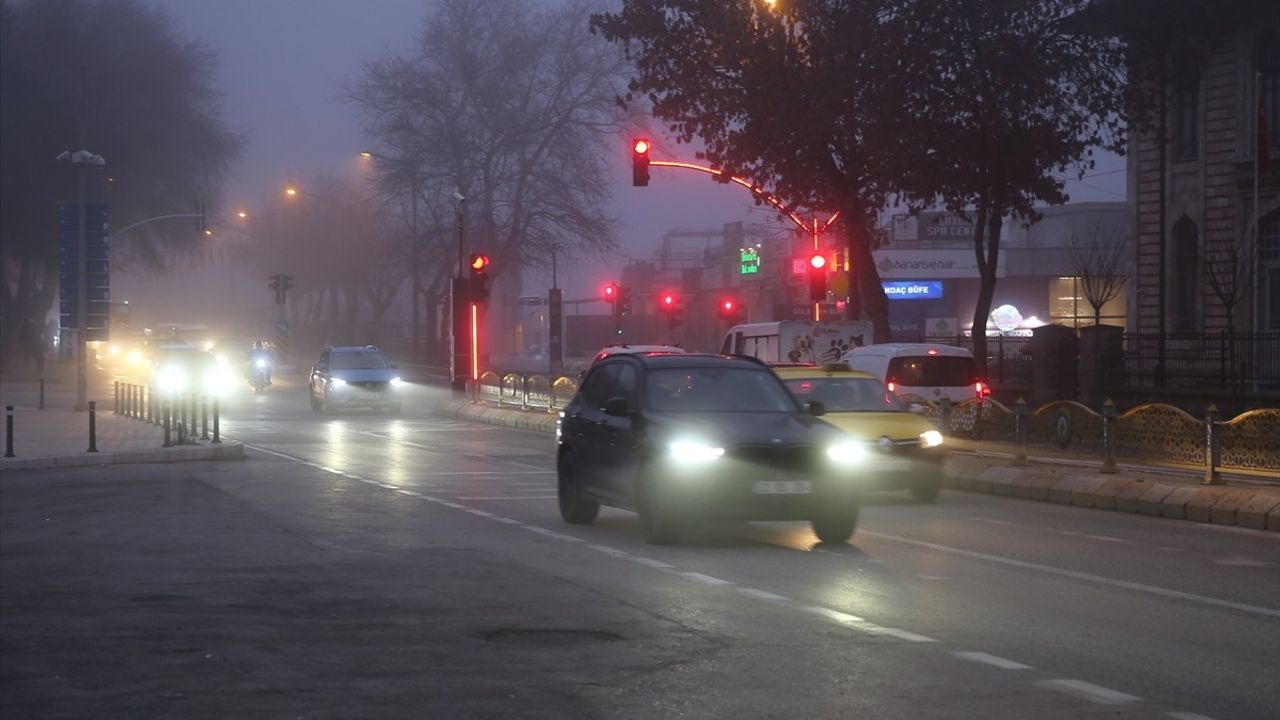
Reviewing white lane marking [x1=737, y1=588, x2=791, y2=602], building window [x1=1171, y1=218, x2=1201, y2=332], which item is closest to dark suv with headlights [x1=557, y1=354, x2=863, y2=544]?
white lane marking [x1=737, y1=588, x2=791, y2=602]

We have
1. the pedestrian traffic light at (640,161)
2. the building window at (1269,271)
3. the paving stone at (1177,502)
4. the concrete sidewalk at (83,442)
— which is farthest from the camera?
the building window at (1269,271)

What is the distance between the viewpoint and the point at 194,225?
236 feet

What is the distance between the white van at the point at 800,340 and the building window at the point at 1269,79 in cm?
1574

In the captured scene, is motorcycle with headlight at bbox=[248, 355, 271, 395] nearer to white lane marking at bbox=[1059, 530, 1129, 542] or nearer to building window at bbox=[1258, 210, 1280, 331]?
building window at bbox=[1258, 210, 1280, 331]

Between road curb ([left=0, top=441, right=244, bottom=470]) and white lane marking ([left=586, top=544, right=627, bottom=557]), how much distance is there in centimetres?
1271

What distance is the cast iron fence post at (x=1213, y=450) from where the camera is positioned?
65.1 ft

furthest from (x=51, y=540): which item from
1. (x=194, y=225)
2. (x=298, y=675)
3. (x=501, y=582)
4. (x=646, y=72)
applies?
(x=194, y=225)

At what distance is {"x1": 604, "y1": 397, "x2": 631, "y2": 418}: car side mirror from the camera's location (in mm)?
15859

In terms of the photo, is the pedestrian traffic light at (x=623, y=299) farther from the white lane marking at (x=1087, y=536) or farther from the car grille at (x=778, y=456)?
the car grille at (x=778, y=456)

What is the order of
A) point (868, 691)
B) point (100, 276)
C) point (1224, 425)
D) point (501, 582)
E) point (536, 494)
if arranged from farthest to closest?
point (100, 276)
point (536, 494)
point (1224, 425)
point (501, 582)
point (868, 691)

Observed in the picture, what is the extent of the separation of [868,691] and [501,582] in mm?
4697

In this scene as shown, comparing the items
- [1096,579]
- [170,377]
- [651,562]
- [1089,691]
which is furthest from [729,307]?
[1089,691]

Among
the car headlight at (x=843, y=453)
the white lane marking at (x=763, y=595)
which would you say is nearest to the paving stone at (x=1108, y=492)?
the car headlight at (x=843, y=453)

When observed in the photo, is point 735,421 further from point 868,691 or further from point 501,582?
point 868,691
